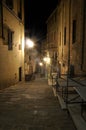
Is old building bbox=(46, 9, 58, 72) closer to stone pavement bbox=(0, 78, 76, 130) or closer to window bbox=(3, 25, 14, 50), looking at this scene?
window bbox=(3, 25, 14, 50)

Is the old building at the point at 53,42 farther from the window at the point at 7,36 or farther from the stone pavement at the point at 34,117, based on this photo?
the stone pavement at the point at 34,117

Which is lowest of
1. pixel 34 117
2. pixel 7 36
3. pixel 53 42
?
pixel 34 117

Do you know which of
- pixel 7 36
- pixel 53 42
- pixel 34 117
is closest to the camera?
pixel 34 117

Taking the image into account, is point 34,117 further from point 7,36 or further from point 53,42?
point 53,42

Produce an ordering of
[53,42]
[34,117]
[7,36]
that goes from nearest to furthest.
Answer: [34,117] → [7,36] → [53,42]

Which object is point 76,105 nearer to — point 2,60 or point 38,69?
point 2,60

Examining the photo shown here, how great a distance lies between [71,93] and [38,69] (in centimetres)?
4021

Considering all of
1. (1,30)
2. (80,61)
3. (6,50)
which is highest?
(1,30)

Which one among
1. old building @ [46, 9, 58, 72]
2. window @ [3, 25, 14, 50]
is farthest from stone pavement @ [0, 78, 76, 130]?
old building @ [46, 9, 58, 72]

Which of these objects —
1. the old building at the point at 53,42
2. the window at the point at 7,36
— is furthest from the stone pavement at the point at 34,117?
the old building at the point at 53,42

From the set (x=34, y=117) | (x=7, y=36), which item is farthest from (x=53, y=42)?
(x=34, y=117)

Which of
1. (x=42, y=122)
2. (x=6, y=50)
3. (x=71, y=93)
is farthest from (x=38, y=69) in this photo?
(x=42, y=122)

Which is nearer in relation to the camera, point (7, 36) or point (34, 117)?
point (34, 117)

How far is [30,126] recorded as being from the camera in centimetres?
515
